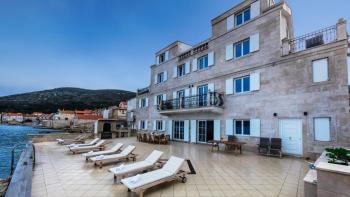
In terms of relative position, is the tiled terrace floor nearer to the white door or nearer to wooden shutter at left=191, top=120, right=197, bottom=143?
the white door

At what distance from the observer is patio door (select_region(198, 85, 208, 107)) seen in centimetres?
1435

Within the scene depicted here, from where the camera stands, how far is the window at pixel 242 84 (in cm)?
1232

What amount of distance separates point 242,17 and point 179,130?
11.0 meters

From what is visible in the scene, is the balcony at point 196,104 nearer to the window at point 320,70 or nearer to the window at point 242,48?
the window at point 242,48

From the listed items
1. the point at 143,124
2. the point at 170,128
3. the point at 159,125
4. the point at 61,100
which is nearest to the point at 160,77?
the point at 159,125

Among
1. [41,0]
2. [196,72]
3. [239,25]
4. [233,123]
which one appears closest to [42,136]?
[41,0]

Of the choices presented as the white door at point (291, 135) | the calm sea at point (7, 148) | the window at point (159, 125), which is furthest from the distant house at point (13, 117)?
the white door at point (291, 135)

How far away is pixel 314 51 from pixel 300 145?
4.86 meters

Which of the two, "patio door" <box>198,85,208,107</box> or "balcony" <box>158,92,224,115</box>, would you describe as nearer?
"balcony" <box>158,92,224,115</box>

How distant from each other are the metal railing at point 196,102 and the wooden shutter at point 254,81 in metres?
2.48

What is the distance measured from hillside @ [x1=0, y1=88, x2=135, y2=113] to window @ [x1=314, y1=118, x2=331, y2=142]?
91.2 metres

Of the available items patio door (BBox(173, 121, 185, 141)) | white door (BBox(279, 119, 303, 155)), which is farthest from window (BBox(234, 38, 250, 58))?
patio door (BBox(173, 121, 185, 141))

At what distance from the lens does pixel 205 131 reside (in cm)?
1498

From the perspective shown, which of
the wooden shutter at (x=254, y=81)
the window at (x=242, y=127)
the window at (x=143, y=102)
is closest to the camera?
the wooden shutter at (x=254, y=81)
